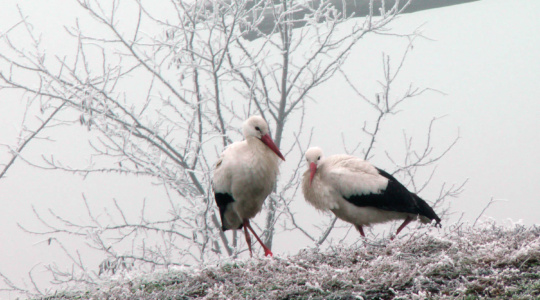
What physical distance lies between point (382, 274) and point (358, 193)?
1752 mm

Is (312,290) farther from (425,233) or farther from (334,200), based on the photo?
(334,200)

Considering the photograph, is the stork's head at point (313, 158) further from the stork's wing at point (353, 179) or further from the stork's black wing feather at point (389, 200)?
the stork's black wing feather at point (389, 200)

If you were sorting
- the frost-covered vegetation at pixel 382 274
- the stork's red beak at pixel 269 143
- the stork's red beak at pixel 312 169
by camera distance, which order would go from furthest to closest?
the stork's red beak at pixel 269 143 < the stork's red beak at pixel 312 169 < the frost-covered vegetation at pixel 382 274

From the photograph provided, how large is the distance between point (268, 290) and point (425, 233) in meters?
1.37

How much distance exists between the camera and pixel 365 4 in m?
9.79

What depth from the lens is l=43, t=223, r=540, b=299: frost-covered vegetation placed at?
3.56 meters

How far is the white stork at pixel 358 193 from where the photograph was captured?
5488mm

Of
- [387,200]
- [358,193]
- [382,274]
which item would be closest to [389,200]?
[387,200]

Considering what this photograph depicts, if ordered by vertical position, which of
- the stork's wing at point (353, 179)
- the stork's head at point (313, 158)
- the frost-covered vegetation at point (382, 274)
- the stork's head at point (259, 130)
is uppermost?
the stork's head at point (259, 130)

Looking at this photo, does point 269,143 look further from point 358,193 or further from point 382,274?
point 382,274

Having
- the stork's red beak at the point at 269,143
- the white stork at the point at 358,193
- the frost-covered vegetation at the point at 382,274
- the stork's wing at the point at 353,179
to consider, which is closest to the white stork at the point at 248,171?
the stork's red beak at the point at 269,143

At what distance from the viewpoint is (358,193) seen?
18.0ft

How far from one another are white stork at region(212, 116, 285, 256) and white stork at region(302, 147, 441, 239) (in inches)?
16.3

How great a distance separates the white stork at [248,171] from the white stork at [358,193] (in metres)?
0.41
